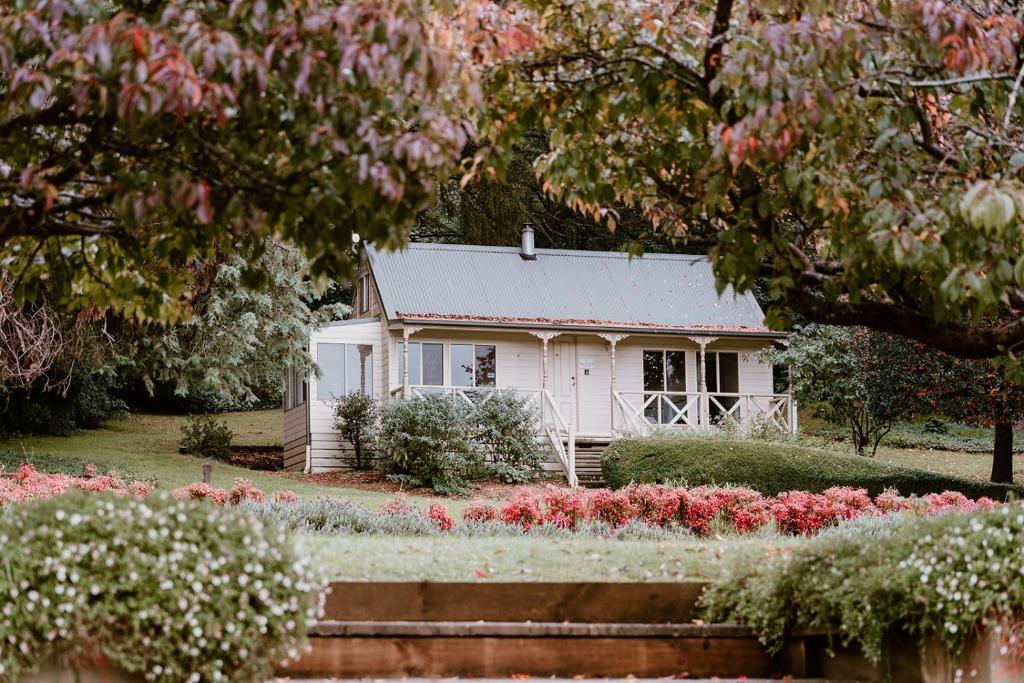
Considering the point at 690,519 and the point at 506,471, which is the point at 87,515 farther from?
the point at 506,471

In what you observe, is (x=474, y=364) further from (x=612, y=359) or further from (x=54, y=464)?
(x=54, y=464)

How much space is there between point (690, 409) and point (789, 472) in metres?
8.94

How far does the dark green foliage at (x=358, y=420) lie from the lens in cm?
2406

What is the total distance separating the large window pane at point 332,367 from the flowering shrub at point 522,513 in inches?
560

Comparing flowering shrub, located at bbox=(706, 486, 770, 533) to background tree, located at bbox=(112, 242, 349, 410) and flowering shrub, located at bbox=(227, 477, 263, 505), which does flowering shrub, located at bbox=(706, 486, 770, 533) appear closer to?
flowering shrub, located at bbox=(227, 477, 263, 505)

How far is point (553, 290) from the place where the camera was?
1068 inches

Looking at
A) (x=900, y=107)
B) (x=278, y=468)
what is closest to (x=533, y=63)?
(x=900, y=107)

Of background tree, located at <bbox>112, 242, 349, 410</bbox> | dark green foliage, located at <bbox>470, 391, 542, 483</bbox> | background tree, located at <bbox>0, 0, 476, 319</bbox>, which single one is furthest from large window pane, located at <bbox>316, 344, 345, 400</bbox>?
background tree, located at <bbox>0, 0, 476, 319</bbox>

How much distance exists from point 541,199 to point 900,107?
30021mm

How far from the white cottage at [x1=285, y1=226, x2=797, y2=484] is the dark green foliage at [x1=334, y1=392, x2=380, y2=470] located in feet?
A: 1.82

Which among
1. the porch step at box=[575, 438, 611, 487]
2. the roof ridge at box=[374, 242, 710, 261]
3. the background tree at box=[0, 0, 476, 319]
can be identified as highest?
the roof ridge at box=[374, 242, 710, 261]

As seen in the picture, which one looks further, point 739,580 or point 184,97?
point 739,580

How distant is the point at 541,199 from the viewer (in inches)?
1426

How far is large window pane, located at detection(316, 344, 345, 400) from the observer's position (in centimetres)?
2580
